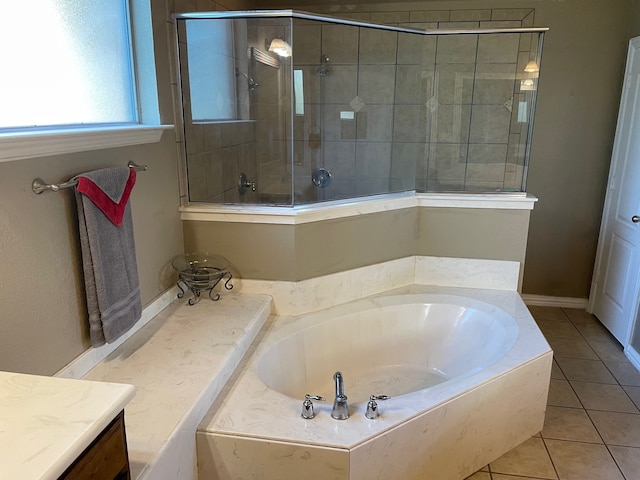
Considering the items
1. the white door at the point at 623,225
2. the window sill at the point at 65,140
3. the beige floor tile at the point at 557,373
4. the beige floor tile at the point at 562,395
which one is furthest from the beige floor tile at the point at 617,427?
the window sill at the point at 65,140

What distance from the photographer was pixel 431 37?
3.05 m

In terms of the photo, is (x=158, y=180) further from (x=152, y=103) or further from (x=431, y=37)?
(x=431, y=37)

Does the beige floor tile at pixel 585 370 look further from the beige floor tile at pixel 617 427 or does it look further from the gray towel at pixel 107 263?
the gray towel at pixel 107 263

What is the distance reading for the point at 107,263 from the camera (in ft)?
5.95

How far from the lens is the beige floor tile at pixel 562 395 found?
8.81 ft

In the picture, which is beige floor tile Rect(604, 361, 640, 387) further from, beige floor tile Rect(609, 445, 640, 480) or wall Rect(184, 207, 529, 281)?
wall Rect(184, 207, 529, 281)

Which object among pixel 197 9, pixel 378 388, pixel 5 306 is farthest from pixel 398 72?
pixel 5 306

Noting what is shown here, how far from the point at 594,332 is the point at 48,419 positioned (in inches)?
143

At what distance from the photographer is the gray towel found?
68.1 inches

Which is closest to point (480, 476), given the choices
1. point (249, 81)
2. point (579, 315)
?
point (579, 315)

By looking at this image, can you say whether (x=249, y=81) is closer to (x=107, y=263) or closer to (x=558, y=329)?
(x=107, y=263)

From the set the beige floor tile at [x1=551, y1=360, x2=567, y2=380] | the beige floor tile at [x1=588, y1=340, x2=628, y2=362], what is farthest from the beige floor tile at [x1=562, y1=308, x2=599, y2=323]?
the beige floor tile at [x1=551, y1=360, x2=567, y2=380]

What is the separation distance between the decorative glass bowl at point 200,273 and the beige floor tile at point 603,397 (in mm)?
2081

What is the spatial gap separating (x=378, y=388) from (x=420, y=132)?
1714 mm
